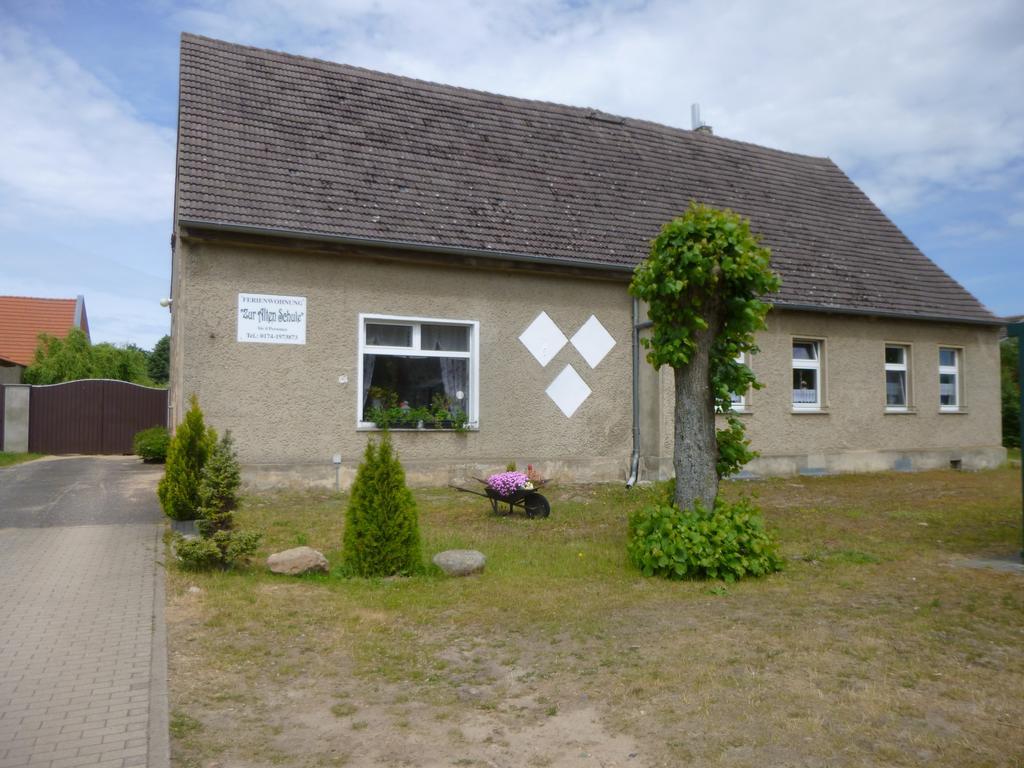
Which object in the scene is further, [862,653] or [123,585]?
[123,585]

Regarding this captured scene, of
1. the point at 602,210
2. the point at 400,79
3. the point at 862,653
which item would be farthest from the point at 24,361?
the point at 862,653

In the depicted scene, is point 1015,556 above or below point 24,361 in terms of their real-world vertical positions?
below

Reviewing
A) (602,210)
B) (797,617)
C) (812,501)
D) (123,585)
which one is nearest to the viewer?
(797,617)

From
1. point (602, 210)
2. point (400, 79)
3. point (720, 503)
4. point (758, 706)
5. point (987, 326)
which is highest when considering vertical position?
point (400, 79)

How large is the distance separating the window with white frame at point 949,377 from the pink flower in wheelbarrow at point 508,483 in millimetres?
12565

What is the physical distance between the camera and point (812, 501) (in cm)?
1233

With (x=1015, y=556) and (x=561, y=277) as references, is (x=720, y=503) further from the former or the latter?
(x=561, y=277)

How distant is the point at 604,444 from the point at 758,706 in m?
10.1

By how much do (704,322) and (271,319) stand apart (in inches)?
278

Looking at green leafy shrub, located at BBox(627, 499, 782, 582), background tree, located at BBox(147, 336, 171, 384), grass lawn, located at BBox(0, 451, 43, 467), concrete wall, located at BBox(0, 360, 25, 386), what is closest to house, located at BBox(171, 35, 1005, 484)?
green leafy shrub, located at BBox(627, 499, 782, 582)

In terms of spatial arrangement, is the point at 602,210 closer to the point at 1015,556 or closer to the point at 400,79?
the point at 400,79

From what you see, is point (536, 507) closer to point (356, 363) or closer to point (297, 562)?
point (356, 363)

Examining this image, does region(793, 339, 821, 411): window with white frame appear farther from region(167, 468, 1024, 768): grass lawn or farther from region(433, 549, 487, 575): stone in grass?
region(433, 549, 487, 575): stone in grass

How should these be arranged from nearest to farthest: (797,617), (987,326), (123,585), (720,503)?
1. (797,617)
2. (123,585)
3. (720,503)
4. (987,326)
